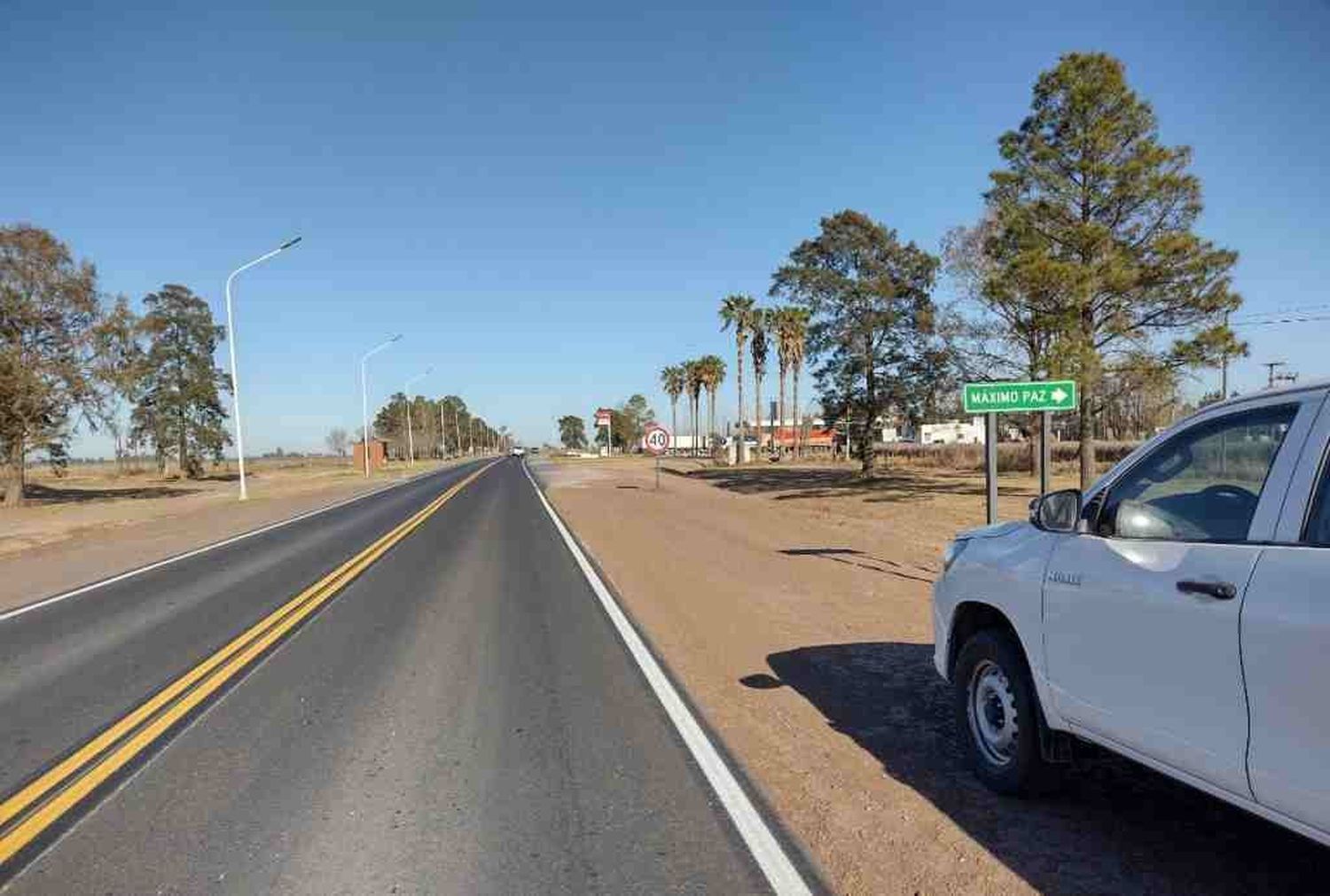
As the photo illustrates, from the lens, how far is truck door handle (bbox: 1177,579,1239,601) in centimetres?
303

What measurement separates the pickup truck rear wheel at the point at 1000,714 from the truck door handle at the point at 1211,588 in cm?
125

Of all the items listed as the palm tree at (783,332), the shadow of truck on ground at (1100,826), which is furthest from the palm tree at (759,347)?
the shadow of truck on ground at (1100,826)

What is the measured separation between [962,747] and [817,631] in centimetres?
372

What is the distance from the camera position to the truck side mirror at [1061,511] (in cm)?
401

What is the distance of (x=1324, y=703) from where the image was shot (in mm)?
2645

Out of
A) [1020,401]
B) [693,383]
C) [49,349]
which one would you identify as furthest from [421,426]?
[1020,401]

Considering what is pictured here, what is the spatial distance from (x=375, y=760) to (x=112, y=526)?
78.6 feet

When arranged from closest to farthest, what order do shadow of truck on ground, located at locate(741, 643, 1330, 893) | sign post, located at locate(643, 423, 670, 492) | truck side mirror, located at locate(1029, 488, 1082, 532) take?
shadow of truck on ground, located at locate(741, 643, 1330, 893)
truck side mirror, located at locate(1029, 488, 1082, 532)
sign post, located at locate(643, 423, 670, 492)

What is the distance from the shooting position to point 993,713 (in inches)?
186

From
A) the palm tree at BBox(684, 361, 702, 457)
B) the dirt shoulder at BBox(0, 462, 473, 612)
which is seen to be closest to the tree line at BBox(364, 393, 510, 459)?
the palm tree at BBox(684, 361, 702, 457)

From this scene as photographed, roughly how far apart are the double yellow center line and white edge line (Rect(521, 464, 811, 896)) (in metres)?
3.18

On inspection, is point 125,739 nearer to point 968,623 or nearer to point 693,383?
point 968,623

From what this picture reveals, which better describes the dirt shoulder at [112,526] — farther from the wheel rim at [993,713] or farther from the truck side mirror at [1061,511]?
the truck side mirror at [1061,511]

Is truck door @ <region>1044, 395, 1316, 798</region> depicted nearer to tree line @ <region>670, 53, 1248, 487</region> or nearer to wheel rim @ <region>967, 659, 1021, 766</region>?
wheel rim @ <region>967, 659, 1021, 766</region>
